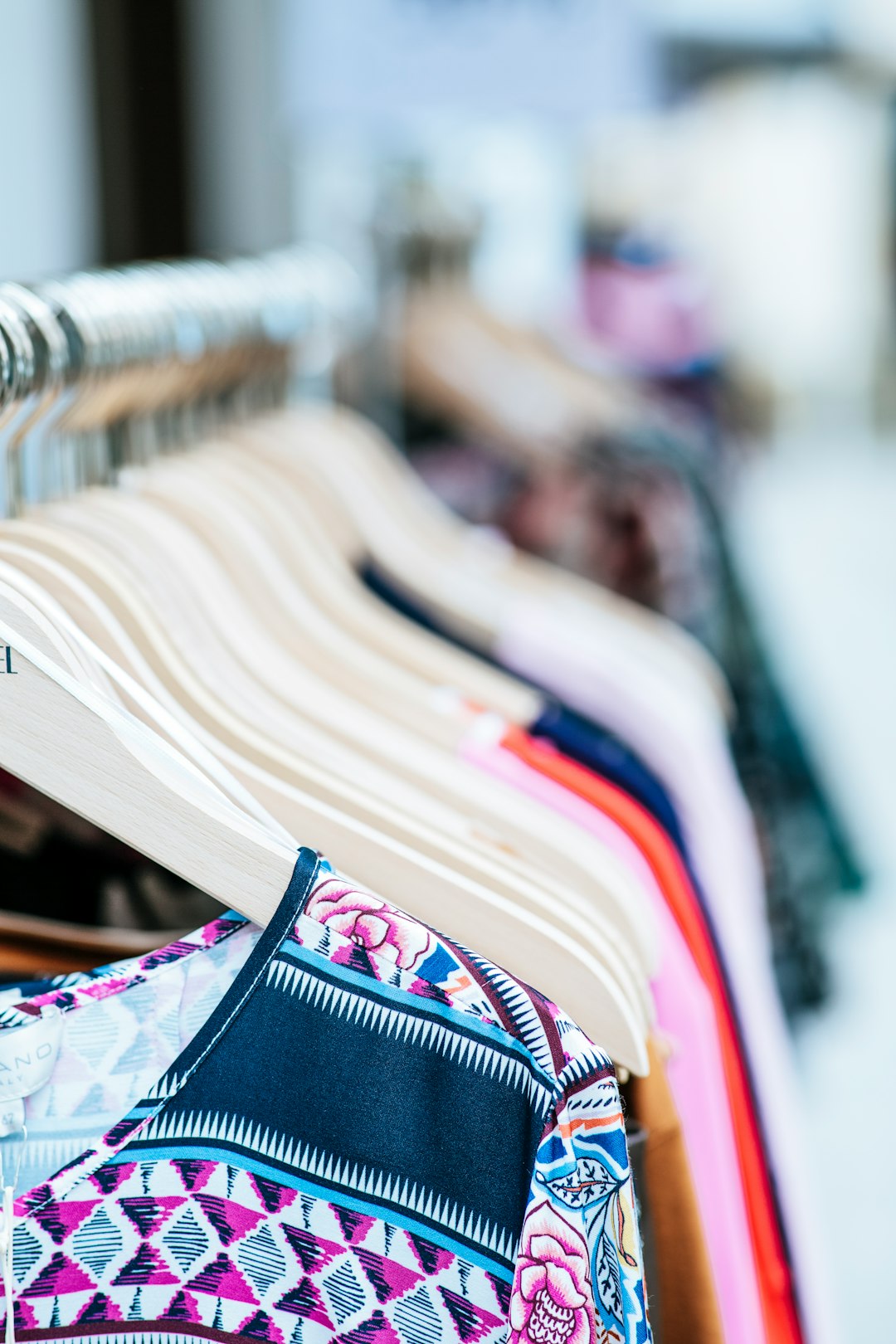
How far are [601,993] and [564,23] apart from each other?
1.21m

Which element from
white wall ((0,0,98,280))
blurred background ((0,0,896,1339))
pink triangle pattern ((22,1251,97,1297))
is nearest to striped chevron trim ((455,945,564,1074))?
pink triangle pattern ((22,1251,97,1297))

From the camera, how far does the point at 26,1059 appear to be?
53cm

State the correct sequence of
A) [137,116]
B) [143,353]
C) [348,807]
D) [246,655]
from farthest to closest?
[137,116]
[143,353]
[246,655]
[348,807]

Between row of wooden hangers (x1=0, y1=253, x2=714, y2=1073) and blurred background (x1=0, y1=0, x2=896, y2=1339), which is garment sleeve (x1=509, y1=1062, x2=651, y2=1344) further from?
blurred background (x1=0, y1=0, x2=896, y2=1339)

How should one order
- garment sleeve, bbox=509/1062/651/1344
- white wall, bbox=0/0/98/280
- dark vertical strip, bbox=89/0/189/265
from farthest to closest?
1. dark vertical strip, bbox=89/0/189/265
2. white wall, bbox=0/0/98/280
3. garment sleeve, bbox=509/1062/651/1344

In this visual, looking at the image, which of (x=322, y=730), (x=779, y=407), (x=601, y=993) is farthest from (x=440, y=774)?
(x=779, y=407)

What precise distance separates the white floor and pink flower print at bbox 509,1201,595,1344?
2.57 ft

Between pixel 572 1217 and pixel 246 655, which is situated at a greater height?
pixel 246 655

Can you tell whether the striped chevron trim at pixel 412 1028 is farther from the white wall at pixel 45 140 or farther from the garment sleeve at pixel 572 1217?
Answer: the white wall at pixel 45 140

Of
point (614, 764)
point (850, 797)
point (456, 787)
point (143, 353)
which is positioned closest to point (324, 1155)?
point (456, 787)

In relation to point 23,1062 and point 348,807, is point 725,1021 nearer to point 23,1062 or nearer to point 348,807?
point 348,807

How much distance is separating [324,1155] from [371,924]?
0.10 metres

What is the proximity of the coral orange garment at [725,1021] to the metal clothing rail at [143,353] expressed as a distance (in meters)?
0.36

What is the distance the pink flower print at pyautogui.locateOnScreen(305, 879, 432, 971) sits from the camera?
504mm
